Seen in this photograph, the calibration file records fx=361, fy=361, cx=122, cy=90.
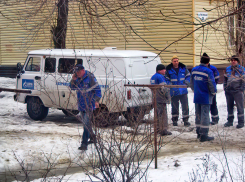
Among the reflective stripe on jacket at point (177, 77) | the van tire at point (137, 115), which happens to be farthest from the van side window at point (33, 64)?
the van tire at point (137, 115)

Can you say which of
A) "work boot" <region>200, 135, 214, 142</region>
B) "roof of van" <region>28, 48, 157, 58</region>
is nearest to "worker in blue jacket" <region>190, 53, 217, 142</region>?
"work boot" <region>200, 135, 214, 142</region>

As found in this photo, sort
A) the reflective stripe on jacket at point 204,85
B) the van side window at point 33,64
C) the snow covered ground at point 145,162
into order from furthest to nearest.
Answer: the van side window at point 33,64
the reflective stripe on jacket at point 204,85
the snow covered ground at point 145,162

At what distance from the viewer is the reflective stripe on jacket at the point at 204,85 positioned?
24.7ft

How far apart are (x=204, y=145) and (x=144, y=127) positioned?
3.51 metres

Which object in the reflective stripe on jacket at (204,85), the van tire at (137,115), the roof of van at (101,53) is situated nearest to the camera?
the van tire at (137,115)

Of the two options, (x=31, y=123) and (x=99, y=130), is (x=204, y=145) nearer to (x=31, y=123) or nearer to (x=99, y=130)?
(x=99, y=130)

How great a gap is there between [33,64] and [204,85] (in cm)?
507

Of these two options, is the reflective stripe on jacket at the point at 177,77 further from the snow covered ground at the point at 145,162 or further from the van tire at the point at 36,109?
the van tire at the point at 36,109

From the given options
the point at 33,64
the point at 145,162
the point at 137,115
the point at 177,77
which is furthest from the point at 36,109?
the point at 137,115

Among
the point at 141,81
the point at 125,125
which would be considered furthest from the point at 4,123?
the point at 125,125

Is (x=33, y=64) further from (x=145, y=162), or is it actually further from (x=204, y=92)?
(x=145, y=162)

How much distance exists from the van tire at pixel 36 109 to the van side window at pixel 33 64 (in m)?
0.85

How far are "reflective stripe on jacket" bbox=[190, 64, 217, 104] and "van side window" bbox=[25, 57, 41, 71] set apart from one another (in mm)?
4670

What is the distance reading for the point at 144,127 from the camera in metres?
4.23
